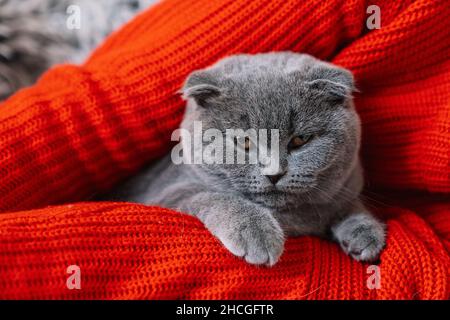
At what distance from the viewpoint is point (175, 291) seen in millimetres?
835

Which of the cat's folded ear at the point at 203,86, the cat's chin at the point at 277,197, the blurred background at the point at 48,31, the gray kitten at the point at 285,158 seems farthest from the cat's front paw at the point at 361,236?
the blurred background at the point at 48,31

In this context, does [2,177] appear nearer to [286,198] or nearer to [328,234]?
[286,198]

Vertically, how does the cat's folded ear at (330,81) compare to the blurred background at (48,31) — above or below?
below

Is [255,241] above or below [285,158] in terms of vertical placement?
below

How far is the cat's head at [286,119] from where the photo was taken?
0.94m

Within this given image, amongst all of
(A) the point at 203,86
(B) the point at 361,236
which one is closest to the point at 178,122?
(A) the point at 203,86

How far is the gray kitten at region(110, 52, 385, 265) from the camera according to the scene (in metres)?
0.93

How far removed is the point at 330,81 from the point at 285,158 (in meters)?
0.16

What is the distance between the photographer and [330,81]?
95 cm

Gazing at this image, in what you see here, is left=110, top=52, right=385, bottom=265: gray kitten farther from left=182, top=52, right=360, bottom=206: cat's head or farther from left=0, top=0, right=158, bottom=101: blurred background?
left=0, top=0, right=158, bottom=101: blurred background

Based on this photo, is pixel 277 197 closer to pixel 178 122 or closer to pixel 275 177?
pixel 275 177

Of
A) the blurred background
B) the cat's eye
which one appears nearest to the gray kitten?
the cat's eye

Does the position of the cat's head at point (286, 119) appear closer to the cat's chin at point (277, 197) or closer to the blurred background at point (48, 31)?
the cat's chin at point (277, 197)
